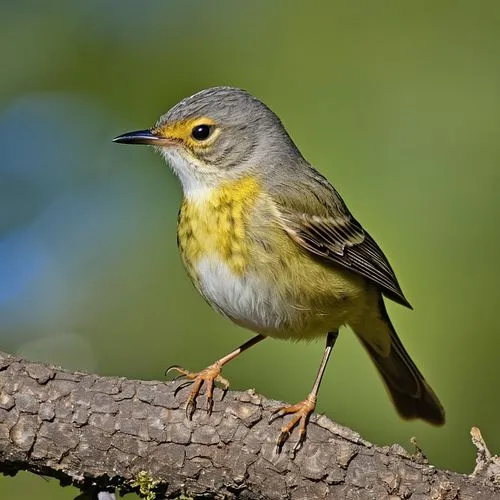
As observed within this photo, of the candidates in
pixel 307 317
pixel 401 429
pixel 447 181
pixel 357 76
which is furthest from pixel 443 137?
pixel 401 429

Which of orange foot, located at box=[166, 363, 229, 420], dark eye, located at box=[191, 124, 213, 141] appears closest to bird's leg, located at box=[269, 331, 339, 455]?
orange foot, located at box=[166, 363, 229, 420]

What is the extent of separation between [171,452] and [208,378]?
1.51 feet

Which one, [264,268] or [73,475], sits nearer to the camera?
[73,475]

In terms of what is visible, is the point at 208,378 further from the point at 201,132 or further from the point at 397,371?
the point at 397,371

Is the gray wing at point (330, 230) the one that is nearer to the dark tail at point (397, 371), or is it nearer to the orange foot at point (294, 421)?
the dark tail at point (397, 371)

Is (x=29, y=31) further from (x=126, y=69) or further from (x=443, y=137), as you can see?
(x=443, y=137)

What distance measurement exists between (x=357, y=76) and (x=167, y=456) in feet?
7.09

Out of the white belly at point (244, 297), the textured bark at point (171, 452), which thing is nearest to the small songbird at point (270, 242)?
the white belly at point (244, 297)

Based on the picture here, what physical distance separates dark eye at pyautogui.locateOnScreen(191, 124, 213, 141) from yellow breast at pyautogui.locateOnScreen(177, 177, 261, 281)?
0.33m

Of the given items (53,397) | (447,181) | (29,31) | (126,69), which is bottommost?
(53,397)

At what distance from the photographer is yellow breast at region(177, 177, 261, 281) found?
4379 millimetres

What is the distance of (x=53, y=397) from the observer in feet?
12.1

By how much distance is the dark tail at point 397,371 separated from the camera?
186 inches

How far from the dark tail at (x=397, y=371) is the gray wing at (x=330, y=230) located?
0.94 ft
